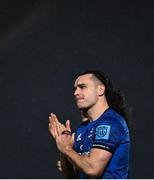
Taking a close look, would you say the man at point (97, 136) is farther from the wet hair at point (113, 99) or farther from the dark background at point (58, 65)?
the dark background at point (58, 65)

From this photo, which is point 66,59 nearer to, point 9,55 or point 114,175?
point 9,55

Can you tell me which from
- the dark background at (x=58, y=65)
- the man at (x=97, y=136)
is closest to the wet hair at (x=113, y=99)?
the man at (x=97, y=136)

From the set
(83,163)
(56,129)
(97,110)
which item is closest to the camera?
(83,163)

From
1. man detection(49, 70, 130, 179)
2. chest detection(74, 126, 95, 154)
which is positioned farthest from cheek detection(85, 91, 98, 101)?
chest detection(74, 126, 95, 154)

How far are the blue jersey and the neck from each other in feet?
0.18

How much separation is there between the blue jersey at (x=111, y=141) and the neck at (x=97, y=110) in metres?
0.05

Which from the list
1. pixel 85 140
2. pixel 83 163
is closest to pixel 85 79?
pixel 85 140

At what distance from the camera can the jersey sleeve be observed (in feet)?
4.98

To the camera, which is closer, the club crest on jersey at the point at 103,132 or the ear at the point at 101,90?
the club crest on jersey at the point at 103,132

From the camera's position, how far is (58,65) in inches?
111

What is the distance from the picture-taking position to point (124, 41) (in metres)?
2.83

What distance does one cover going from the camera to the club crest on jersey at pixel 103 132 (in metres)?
1.52

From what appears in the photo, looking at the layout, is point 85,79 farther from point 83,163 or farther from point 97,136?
point 83,163

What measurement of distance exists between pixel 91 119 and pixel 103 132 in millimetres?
224
